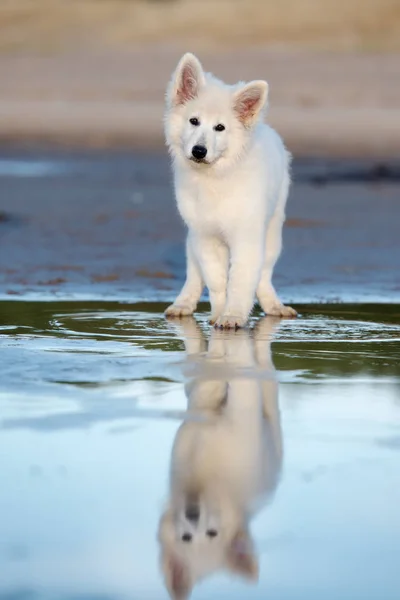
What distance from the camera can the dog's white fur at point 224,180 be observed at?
806 centimetres

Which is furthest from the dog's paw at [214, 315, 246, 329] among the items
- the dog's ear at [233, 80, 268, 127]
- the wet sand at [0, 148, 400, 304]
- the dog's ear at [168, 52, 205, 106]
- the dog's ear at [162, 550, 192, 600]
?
the dog's ear at [162, 550, 192, 600]

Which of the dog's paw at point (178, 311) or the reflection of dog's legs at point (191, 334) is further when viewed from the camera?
the dog's paw at point (178, 311)

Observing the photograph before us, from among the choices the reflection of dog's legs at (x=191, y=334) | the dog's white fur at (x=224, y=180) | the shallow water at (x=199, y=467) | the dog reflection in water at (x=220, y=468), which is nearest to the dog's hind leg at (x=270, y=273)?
the dog's white fur at (x=224, y=180)

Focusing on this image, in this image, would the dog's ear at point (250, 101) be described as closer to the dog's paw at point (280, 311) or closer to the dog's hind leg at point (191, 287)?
the dog's hind leg at point (191, 287)

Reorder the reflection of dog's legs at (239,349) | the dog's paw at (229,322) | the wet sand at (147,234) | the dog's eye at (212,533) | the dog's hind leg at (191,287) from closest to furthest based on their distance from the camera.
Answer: the dog's eye at (212,533), the reflection of dog's legs at (239,349), the dog's paw at (229,322), the dog's hind leg at (191,287), the wet sand at (147,234)

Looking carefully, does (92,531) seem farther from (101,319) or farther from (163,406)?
(101,319)

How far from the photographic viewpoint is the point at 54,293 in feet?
32.7

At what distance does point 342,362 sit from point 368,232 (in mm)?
8131

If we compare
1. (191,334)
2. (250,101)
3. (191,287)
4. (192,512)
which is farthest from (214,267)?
(192,512)

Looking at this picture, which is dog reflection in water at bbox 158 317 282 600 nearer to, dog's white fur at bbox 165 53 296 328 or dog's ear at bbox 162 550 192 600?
dog's ear at bbox 162 550 192 600

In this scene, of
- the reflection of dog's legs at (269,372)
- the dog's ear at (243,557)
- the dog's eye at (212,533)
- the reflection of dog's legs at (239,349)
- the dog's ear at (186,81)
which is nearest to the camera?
the dog's ear at (243,557)

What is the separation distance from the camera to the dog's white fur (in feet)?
26.5

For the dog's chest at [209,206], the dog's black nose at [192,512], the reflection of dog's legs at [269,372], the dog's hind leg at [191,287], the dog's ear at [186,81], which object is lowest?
the dog's black nose at [192,512]

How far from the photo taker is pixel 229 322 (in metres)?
→ 7.94
